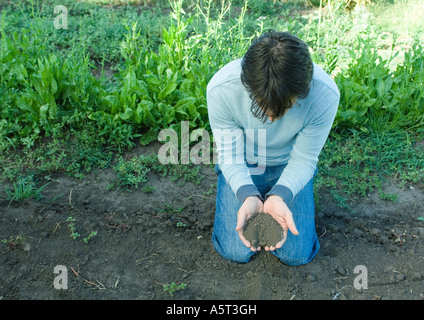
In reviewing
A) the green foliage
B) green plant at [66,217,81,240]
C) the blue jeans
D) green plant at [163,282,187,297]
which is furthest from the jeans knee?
the green foliage

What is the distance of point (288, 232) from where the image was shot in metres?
2.67

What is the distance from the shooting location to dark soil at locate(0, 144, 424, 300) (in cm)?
250

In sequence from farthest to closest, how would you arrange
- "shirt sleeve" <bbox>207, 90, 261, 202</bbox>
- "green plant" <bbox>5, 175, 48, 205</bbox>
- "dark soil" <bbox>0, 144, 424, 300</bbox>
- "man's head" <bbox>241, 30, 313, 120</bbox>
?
"green plant" <bbox>5, 175, 48, 205</bbox> < "dark soil" <bbox>0, 144, 424, 300</bbox> < "shirt sleeve" <bbox>207, 90, 261, 202</bbox> < "man's head" <bbox>241, 30, 313, 120</bbox>

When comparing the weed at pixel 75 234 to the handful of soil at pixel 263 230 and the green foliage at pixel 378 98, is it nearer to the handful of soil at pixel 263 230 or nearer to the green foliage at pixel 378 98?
the handful of soil at pixel 263 230

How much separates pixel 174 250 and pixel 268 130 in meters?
0.96

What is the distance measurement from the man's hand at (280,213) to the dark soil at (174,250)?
1.05ft

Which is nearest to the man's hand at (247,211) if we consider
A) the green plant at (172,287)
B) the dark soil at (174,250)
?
the dark soil at (174,250)

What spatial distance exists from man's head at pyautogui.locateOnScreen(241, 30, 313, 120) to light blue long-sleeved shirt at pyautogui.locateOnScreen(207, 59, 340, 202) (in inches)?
13.6

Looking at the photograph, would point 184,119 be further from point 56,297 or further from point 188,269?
point 56,297

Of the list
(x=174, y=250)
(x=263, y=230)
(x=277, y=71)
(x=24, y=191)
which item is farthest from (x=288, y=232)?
(x=24, y=191)

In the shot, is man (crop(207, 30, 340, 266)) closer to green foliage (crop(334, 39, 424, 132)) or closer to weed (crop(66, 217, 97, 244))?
weed (crop(66, 217, 97, 244))

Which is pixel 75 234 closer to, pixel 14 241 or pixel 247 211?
pixel 14 241

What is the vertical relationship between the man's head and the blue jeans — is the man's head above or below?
above

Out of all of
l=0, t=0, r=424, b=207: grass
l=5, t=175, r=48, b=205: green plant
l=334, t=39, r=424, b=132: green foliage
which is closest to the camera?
l=5, t=175, r=48, b=205: green plant
